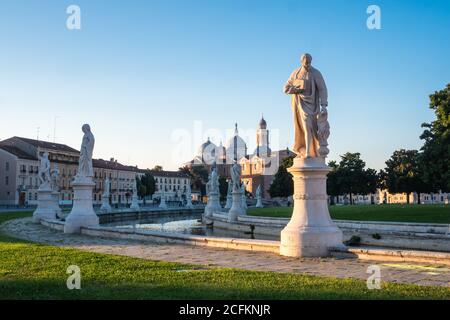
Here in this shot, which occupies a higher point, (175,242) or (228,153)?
(228,153)

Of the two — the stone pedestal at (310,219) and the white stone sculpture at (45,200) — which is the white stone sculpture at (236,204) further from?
the stone pedestal at (310,219)

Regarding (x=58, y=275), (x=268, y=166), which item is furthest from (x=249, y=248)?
(x=268, y=166)

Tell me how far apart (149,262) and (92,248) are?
393 cm

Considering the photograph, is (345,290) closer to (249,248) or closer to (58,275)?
(58,275)

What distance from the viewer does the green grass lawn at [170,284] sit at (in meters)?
6.50

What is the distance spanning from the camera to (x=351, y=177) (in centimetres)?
8575

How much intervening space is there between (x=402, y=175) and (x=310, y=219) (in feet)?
253

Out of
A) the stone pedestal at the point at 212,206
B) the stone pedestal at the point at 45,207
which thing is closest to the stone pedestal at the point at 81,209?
the stone pedestal at the point at 45,207

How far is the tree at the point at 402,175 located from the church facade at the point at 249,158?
4972cm

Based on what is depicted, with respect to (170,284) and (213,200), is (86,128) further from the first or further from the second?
(213,200)

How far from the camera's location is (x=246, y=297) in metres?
6.34

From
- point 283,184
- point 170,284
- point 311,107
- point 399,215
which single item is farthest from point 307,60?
point 283,184

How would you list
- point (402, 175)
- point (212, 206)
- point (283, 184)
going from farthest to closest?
1. point (283, 184)
2. point (402, 175)
3. point (212, 206)

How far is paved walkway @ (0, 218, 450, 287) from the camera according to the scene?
8.18 m
